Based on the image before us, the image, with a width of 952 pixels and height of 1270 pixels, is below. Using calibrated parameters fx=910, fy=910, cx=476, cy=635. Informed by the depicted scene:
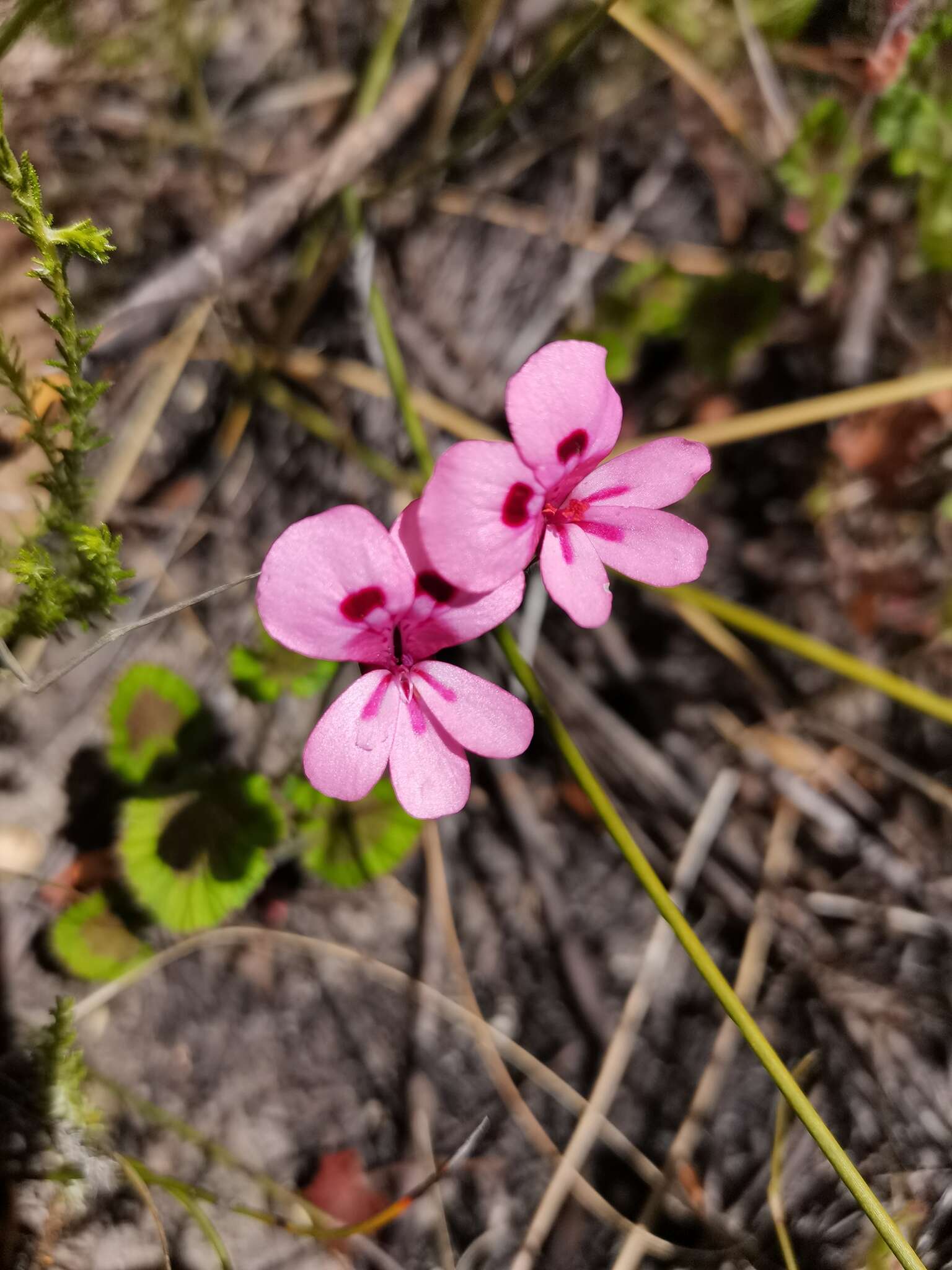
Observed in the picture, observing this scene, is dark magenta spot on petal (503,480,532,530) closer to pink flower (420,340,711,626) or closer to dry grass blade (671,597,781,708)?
pink flower (420,340,711,626)

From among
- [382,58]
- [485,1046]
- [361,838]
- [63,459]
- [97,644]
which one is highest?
[382,58]

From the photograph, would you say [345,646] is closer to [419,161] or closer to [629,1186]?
[629,1186]

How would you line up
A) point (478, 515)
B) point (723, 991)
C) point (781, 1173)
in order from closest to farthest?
point (478, 515) → point (723, 991) → point (781, 1173)

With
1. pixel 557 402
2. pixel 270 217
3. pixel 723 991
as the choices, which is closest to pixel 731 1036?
pixel 723 991

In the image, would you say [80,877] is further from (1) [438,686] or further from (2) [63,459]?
(1) [438,686]

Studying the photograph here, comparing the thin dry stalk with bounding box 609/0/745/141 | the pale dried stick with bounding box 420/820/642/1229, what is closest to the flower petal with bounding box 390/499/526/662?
the pale dried stick with bounding box 420/820/642/1229

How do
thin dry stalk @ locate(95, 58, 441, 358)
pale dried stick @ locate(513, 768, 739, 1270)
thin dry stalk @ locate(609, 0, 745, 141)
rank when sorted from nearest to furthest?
pale dried stick @ locate(513, 768, 739, 1270) < thin dry stalk @ locate(95, 58, 441, 358) < thin dry stalk @ locate(609, 0, 745, 141)
